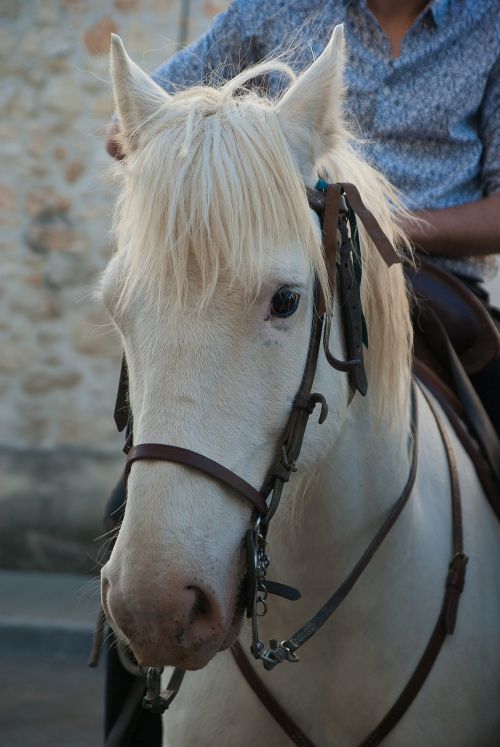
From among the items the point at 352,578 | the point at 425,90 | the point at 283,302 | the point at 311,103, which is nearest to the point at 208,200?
the point at 283,302

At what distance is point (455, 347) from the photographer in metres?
2.84

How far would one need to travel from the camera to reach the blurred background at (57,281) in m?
6.45

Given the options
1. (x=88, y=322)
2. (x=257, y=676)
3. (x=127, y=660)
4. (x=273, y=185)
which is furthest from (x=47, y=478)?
(x=273, y=185)

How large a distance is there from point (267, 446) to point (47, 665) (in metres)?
4.44

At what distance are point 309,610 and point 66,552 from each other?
15.8 feet

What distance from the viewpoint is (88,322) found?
660cm

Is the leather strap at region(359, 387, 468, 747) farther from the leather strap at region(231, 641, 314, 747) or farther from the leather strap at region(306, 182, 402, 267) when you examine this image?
the leather strap at region(306, 182, 402, 267)

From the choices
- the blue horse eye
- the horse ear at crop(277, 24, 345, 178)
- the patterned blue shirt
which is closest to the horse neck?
the blue horse eye

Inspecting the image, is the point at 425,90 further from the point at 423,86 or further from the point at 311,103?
the point at 311,103

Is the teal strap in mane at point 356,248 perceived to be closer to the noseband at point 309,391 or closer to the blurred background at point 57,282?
the noseband at point 309,391

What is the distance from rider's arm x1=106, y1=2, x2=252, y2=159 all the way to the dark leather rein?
1.08 meters

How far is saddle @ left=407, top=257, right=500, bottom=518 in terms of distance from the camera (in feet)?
8.68

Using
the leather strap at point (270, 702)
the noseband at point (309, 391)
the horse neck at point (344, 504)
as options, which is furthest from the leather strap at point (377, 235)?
the leather strap at point (270, 702)

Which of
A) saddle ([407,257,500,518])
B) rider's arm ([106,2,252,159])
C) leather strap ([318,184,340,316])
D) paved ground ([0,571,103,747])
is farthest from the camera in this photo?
paved ground ([0,571,103,747])
